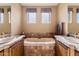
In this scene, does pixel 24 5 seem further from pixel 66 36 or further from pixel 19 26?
pixel 66 36

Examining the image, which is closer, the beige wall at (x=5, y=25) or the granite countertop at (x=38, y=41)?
the beige wall at (x=5, y=25)

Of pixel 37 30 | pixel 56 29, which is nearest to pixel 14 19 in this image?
pixel 37 30

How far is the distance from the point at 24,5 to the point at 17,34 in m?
0.42

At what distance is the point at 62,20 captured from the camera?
196cm

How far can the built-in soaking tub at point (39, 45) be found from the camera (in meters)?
1.94

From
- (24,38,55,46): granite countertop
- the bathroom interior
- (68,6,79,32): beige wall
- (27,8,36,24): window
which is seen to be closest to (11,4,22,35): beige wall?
the bathroom interior

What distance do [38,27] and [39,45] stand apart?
27 cm

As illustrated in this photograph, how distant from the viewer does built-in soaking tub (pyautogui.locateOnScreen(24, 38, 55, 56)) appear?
1.94 meters

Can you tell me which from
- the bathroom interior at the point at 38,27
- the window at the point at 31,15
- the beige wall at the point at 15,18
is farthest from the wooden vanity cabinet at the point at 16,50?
the window at the point at 31,15

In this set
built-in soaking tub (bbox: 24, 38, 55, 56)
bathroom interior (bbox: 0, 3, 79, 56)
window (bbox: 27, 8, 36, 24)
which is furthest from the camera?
built-in soaking tub (bbox: 24, 38, 55, 56)

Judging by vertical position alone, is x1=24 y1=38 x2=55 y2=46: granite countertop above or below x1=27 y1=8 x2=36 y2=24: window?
below

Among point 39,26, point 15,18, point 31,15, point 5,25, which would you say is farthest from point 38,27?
point 5,25

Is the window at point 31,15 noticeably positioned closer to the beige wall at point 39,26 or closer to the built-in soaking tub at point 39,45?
the beige wall at point 39,26

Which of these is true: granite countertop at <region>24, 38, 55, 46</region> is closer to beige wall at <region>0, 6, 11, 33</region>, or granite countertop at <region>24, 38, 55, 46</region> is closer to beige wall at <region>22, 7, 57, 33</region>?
beige wall at <region>22, 7, 57, 33</region>
